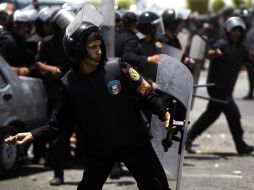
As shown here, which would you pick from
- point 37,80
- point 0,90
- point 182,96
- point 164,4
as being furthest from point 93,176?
point 164,4

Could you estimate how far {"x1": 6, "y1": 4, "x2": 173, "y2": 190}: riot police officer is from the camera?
5227 mm

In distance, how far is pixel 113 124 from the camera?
5.24m

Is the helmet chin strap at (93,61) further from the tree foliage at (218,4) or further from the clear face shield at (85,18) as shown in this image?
the tree foliage at (218,4)

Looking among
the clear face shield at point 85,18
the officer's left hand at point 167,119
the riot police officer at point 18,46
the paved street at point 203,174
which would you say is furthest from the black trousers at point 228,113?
the officer's left hand at point 167,119

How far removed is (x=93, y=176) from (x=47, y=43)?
3.78 meters

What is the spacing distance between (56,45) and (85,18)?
3416 millimetres

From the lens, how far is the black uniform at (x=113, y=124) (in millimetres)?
5219

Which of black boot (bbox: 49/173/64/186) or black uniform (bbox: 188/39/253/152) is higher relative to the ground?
black uniform (bbox: 188/39/253/152)

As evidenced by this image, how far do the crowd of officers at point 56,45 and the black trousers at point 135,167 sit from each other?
2.81 meters

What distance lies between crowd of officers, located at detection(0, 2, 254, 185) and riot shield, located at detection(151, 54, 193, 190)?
227cm

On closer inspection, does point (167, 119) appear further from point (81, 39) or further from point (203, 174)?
point (203, 174)

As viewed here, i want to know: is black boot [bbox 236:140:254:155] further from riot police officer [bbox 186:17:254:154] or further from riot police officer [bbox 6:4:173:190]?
riot police officer [bbox 6:4:173:190]

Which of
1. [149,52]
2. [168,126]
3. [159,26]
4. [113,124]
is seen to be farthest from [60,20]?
[168,126]

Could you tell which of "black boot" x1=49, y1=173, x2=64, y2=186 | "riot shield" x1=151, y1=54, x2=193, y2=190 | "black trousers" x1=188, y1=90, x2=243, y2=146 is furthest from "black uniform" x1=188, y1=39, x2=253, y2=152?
"riot shield" x1=151, y1=54, x2=193, y2=190
